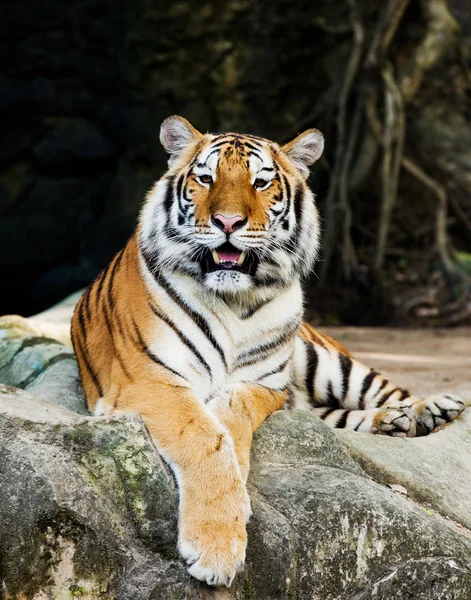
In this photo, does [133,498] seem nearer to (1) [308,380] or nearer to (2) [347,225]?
(1) [308,380]

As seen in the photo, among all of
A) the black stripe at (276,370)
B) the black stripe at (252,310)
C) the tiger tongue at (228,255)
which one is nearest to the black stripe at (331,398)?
the black stripe at (276,370)

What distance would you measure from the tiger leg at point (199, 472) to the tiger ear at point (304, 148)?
3.56ft

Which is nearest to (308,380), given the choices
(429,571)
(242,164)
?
(242,164)

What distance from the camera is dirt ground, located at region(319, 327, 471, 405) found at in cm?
498

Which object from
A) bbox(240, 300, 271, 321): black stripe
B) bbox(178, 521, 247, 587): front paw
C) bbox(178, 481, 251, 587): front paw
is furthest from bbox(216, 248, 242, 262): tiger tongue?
bbox(178, 521, 247, 587): front paw

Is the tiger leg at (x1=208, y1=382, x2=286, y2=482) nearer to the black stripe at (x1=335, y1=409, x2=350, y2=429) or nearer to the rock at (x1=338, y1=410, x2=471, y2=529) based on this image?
the rock at (x1=338, y1=410, x2=471, y2=529)

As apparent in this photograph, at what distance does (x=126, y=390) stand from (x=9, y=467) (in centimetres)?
70

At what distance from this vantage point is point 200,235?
9.88 ft

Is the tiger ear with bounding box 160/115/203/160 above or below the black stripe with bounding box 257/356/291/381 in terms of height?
above

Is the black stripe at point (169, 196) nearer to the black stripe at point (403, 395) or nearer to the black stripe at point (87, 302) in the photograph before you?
the black stripe at point (87, 302)

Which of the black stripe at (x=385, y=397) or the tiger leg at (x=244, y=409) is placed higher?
the tiger leg at (x=244, y=409)

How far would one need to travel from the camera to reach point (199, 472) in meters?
2.51

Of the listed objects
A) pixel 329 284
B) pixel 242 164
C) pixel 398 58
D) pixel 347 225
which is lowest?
pixel 329 284

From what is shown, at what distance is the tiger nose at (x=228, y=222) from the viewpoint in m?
2.93
